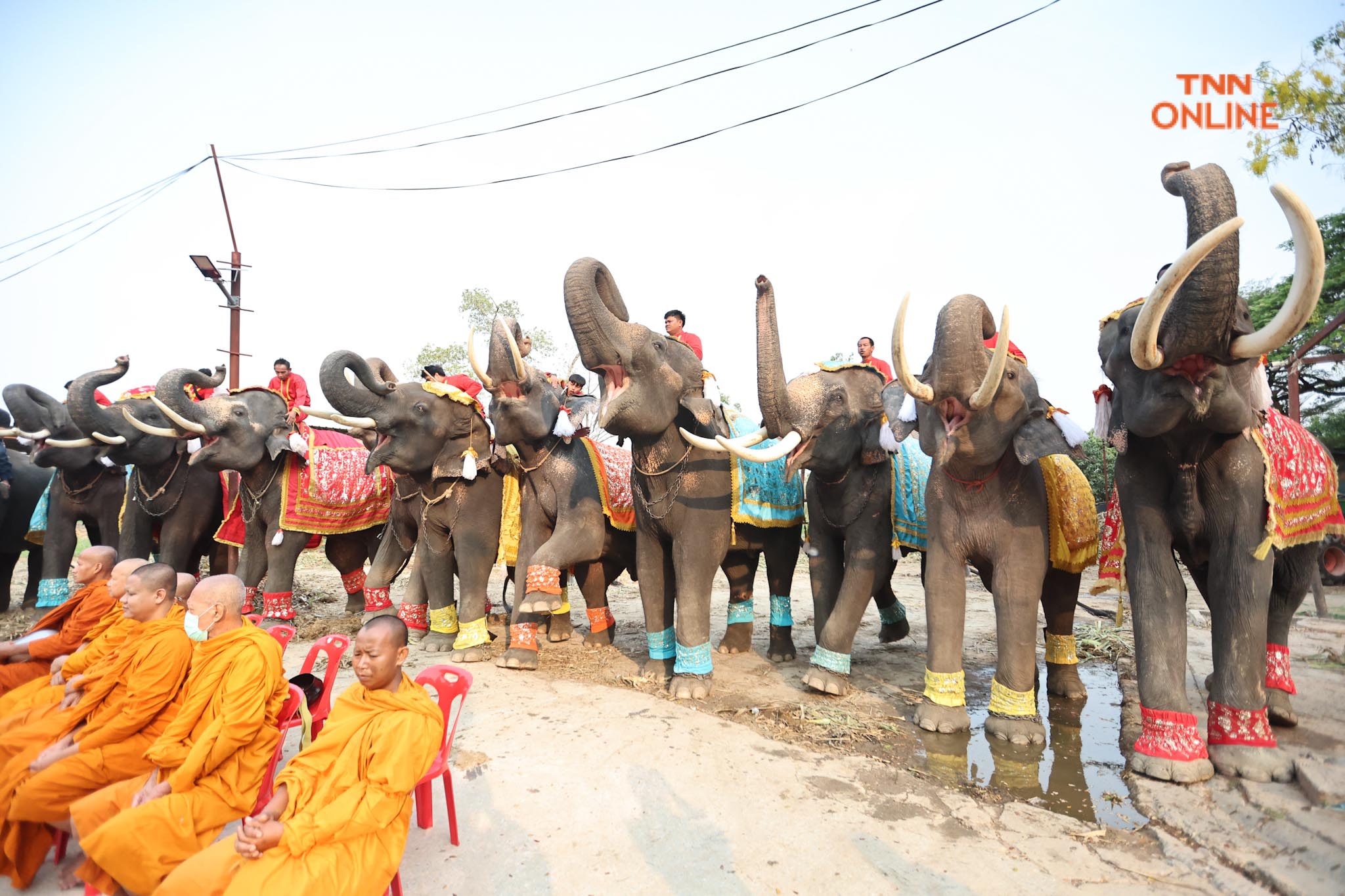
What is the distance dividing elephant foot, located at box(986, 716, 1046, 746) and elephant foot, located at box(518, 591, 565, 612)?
307 cm

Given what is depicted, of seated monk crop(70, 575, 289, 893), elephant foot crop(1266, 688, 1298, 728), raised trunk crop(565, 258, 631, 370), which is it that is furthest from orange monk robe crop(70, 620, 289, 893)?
elephant foot crop(1266, 688, 1298, 728)

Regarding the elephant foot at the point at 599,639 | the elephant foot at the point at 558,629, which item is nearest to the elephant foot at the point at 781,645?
the elephant foot at the point at 599,639

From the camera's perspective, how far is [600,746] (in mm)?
4586

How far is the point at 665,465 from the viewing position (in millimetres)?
5945

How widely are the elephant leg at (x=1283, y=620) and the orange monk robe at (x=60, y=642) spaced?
22.5 feet

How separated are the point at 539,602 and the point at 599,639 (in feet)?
5.60

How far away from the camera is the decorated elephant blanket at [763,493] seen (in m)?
6.20

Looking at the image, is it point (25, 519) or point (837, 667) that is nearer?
point (837, 667)

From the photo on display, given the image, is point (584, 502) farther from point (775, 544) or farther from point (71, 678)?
point (71, 678)

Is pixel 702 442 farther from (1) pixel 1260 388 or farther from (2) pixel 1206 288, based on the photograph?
(1) pixel 1260 388

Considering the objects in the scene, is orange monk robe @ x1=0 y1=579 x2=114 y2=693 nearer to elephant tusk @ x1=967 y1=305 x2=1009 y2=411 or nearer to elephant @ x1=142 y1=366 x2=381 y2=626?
elephant @ x1=142 y1=366 x2=381 y2=626

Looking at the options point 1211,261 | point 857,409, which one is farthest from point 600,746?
point 1211,261

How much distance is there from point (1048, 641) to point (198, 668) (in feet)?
18.2

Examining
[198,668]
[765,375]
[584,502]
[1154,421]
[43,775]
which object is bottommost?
[43,775]
